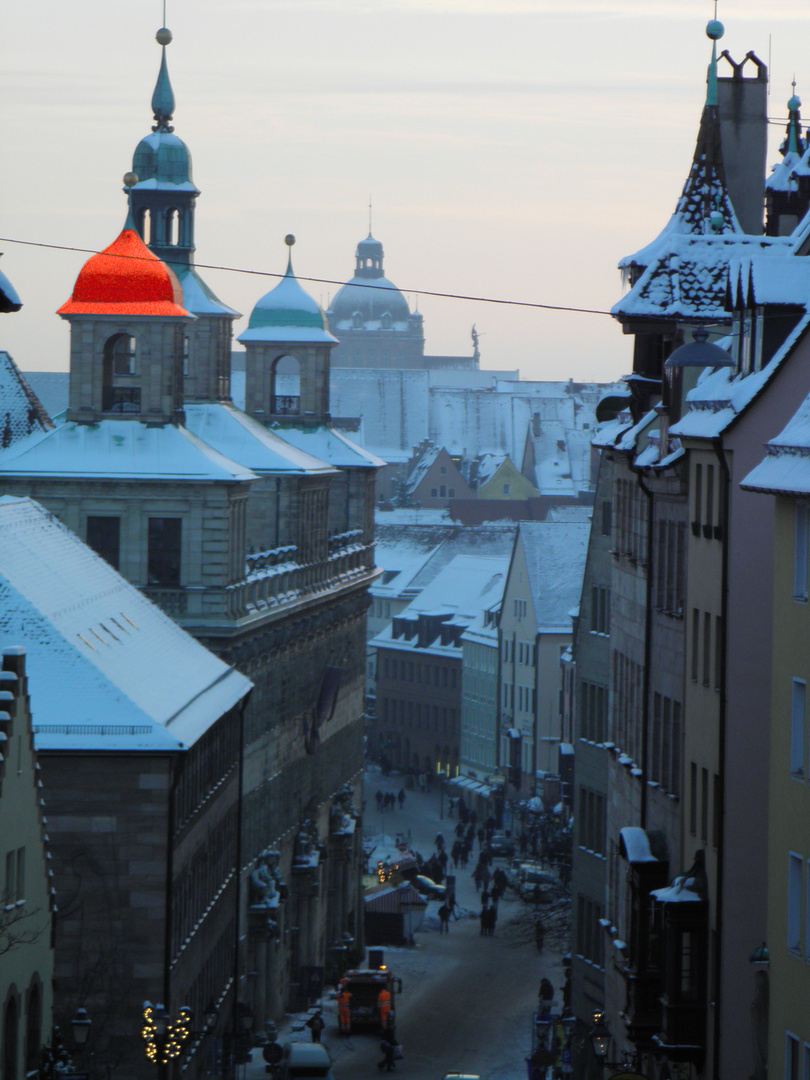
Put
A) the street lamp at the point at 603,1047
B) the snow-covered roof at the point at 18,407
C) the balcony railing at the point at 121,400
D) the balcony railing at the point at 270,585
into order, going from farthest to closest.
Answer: the snow-covered roof at the point at 18,407 → the balcony railing at the point at 121,400 → the balcony railing at the point at 270,585 → the street lamp at the point at 603,1047

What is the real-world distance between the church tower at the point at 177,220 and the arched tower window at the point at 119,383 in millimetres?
12399

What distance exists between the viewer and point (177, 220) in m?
76.8

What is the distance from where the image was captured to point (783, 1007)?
→ 1033 inches

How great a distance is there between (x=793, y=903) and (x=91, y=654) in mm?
17189

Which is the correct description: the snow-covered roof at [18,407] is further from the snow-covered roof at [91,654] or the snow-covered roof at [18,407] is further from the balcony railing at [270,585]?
the snow-covered roof at [91,654]

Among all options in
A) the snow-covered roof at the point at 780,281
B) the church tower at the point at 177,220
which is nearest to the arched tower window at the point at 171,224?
the church tower at the point at 177,220

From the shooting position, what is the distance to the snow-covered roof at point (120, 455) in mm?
61188

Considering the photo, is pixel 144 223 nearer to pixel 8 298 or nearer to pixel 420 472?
pixel 8 298

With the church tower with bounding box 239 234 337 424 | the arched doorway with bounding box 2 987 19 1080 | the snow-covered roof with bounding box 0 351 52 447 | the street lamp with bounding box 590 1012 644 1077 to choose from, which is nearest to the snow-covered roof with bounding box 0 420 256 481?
the church tower with bounding box 239 234 337 424

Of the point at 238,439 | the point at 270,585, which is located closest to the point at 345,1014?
the point at 270,585

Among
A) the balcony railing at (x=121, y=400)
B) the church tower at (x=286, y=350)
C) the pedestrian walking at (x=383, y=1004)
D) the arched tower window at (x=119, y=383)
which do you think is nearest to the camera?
the pedestrian walking at (x=383, y=1004)

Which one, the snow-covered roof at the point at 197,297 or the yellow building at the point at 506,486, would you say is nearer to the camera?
the snow-covered roof at the point at 197,297

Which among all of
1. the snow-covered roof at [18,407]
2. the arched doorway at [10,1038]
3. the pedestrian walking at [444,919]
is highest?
the snow-covered roof at [18,407]

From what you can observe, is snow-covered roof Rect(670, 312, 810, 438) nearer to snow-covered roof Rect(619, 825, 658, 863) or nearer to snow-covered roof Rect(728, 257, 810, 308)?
snow-covered roof Rect(728, 257, 810, 308)
